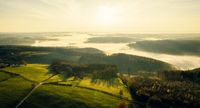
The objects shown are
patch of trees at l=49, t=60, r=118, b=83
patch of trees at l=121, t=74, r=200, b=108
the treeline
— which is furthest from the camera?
the treeline

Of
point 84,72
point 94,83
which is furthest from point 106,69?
point 94,83

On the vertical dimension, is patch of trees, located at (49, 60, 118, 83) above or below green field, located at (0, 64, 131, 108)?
above

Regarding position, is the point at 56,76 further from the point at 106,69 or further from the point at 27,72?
the point at 106,69

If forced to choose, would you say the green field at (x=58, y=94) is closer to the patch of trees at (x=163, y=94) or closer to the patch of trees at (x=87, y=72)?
the patch of trees at (x=163, y=94)

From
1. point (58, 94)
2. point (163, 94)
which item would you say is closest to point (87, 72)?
point (58, 94)

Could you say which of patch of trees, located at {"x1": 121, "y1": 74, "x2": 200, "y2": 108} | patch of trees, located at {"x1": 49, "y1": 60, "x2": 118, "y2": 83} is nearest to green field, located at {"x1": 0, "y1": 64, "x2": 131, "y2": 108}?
patch of trees, located at {"x1": 121, "y1": 74, "x2": 200, "y2": 108}

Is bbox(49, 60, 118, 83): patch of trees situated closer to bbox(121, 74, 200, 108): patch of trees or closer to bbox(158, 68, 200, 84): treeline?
bbox(121, 74, 200, 108): patch of trees

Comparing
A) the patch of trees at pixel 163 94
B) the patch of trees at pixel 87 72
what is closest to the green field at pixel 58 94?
the patch of trees at pixel 163 94

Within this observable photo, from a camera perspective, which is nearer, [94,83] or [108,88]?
[108,88]

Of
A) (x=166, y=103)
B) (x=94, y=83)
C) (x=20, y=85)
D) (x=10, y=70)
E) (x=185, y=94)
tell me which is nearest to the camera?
(x=166, y=103)
